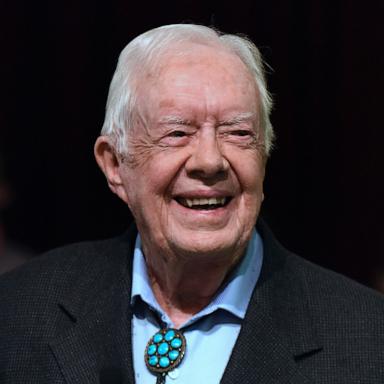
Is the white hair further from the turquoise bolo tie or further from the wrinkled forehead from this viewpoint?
the turquoise bolo tie

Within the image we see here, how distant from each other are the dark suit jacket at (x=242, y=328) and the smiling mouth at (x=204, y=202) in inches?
11.5

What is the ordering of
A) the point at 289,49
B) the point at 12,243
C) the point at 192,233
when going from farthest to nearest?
the point at 12,243 → the point at 289,49 → the point at 192,233

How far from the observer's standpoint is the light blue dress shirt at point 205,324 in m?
2.47

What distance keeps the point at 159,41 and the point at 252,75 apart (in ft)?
0.93

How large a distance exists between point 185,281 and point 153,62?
641 millimetres

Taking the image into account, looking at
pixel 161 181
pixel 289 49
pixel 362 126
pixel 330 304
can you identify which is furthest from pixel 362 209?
pixel 161 181

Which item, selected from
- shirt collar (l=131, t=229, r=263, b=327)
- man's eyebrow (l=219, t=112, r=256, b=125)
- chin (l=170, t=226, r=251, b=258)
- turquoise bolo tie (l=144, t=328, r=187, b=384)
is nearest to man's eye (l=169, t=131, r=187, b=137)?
man's eyebrow (l=219, t=112, r=256, b=125)

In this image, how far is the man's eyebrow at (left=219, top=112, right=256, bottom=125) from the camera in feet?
7.99

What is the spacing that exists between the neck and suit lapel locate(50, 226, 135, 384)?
10 cm

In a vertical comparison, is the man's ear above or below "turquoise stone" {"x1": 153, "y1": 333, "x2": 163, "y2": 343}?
above

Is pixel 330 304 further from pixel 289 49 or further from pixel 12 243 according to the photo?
pixel 12 243

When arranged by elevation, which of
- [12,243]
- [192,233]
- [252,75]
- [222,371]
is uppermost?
[252,75]

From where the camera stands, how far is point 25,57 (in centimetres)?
375

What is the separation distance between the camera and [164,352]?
2.48m
